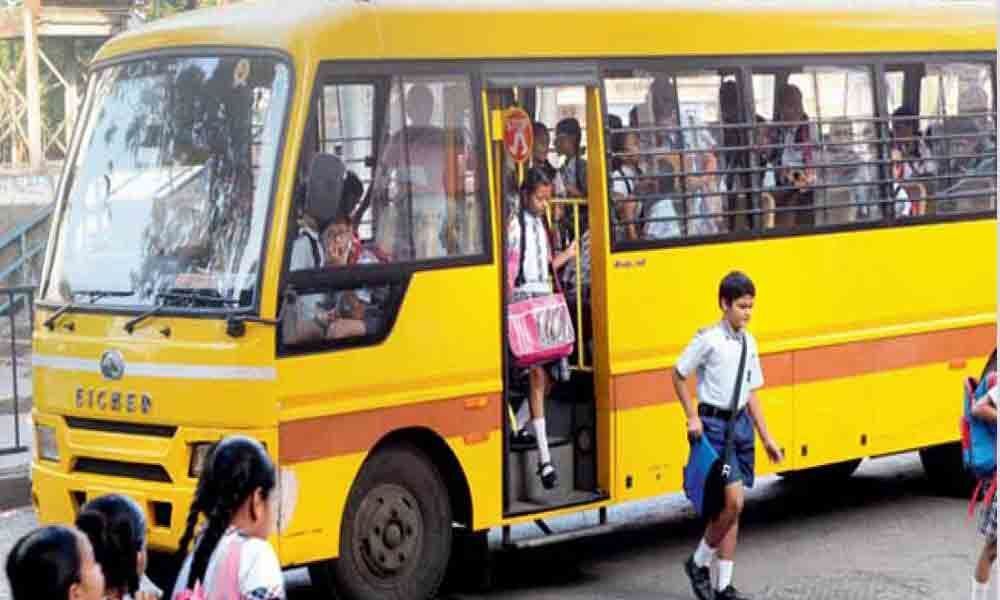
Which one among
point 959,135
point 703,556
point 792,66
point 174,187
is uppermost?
point 792,66

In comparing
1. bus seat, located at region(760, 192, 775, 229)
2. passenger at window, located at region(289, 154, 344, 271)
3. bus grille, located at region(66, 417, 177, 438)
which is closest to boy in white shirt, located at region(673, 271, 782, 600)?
bus seat, located at region(760, 192, 775, 229)

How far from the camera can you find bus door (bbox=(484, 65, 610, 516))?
10.2 metres

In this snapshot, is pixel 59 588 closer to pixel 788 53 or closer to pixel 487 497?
pixel 487 497

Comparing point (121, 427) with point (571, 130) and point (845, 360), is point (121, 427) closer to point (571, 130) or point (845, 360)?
point (571, 130)

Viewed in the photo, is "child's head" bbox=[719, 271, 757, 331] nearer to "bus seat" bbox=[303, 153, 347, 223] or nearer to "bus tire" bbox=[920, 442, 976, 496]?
"bus seat" bbox=[303, 153, 347, 223]

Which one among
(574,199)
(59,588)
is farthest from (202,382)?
(59,588)

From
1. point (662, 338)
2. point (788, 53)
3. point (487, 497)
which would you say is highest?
point (788, 53)

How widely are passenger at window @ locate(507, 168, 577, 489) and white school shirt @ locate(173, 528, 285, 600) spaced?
5.42 meters

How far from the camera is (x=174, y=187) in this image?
951cm

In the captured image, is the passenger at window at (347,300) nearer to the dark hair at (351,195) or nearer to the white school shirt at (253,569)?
the dark hair at (351,195)

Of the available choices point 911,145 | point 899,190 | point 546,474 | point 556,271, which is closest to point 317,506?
point 546,474

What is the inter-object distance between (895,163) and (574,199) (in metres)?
2.47

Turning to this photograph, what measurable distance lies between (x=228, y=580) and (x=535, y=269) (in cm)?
563

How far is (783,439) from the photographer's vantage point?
37.3 feet
